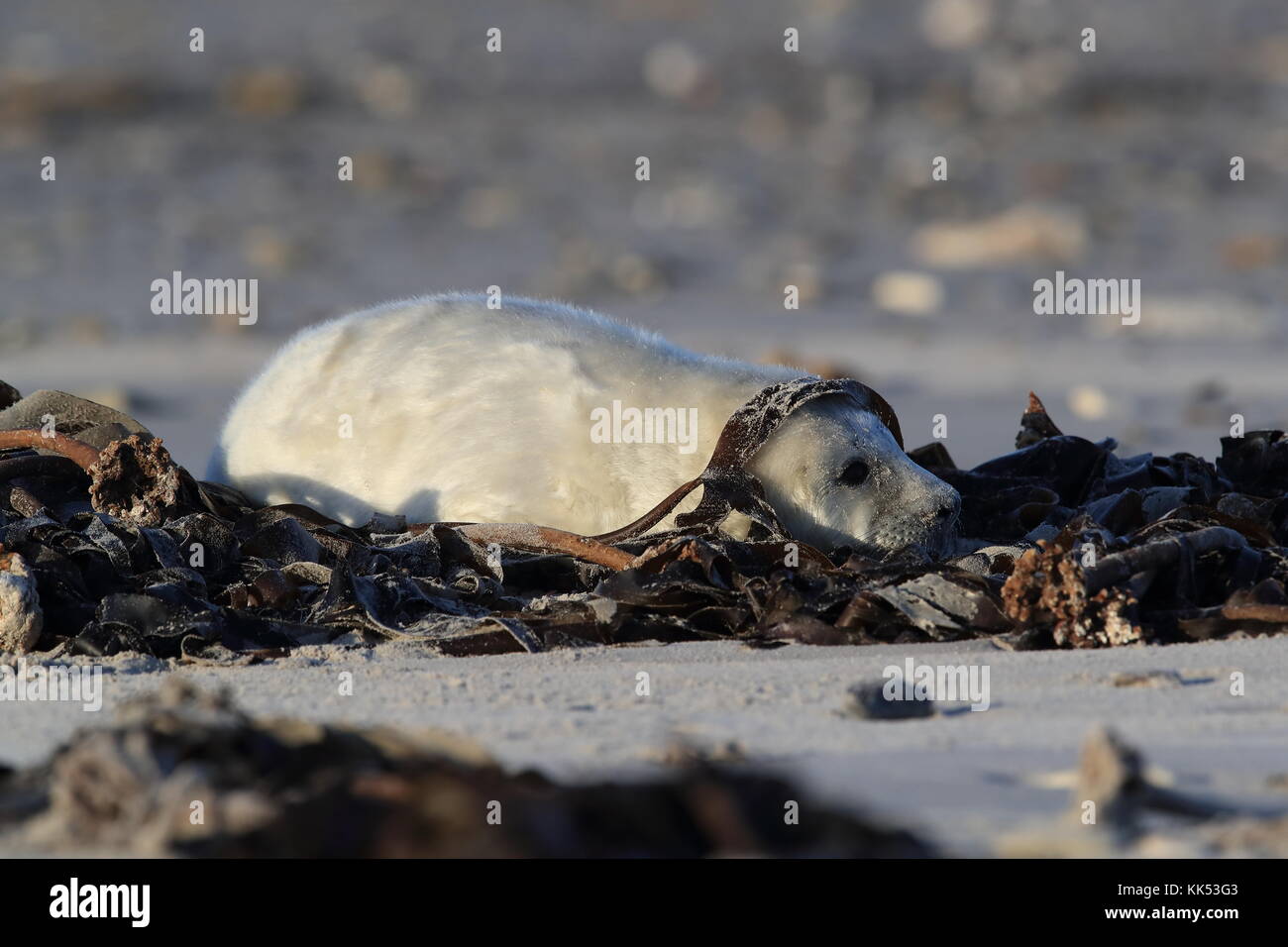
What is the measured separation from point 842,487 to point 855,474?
0.17ft

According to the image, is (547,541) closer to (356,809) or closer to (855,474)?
(855,474)

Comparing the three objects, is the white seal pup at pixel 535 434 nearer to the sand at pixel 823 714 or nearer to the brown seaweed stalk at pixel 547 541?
the brown seaweed stalk at pixel 547 541

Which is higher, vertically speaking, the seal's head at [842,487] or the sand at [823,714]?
the seal's head at [842,487]

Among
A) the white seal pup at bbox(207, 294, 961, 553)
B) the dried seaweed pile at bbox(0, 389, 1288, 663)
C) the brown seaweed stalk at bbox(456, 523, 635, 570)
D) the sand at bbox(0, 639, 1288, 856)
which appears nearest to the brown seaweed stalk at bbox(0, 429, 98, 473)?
the dried seaweed pile at bbox(0, 389, 1288, 663)

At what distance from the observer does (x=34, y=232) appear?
12.5 meters

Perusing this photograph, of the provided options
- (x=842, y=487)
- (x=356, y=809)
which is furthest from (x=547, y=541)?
(x=356, y=809)

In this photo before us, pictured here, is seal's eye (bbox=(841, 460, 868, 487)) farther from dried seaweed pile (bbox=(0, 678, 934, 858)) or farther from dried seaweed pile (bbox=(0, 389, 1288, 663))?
dried seaweed pile (bbox=(0, 678, 934, 858))

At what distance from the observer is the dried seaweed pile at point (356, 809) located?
1985 mm

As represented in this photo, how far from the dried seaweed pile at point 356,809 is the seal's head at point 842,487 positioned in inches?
90.4

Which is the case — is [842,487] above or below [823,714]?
above

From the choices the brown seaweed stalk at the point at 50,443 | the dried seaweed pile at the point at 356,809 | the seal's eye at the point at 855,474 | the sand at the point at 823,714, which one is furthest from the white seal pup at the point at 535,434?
the dried seaweed pile at the point at 356,809

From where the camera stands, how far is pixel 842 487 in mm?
4473
